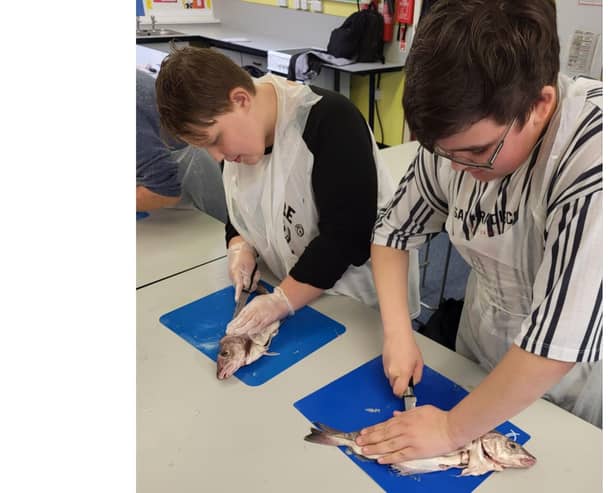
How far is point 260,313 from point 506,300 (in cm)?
48

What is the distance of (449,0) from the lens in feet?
1.86

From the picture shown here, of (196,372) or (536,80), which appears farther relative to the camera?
(196,372)

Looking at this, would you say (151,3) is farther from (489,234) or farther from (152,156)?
(489,234)

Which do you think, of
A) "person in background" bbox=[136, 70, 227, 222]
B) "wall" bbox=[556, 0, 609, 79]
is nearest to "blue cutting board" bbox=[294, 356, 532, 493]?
"person in background" bbox=[136, 70, 227, 222]

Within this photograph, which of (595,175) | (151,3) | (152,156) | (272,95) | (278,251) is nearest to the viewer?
(595,175)

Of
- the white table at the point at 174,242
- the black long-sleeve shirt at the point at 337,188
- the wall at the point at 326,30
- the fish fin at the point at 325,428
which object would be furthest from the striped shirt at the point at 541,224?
the wall at the point at 326,30

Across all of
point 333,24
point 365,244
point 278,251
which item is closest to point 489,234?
point 365,244

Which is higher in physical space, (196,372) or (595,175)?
(595,175)

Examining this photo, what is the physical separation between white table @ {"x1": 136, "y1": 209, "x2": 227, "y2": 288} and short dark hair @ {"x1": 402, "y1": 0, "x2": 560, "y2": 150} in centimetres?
90

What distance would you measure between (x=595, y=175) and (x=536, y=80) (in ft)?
0.41

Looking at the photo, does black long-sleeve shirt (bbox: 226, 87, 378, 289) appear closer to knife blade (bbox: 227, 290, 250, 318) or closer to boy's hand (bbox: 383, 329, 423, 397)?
knife blade (bbox: 227, 290, 250, 318)

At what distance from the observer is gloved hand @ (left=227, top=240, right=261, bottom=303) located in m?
1.17

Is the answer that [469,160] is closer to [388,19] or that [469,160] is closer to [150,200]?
[150,200]

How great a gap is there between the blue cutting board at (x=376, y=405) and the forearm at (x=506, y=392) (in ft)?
0.24
